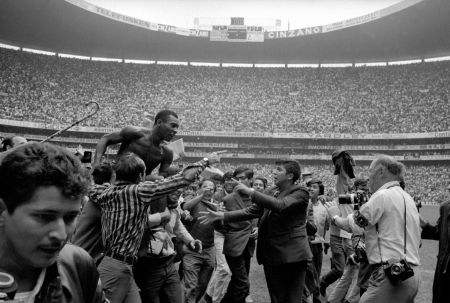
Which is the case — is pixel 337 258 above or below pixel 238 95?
below

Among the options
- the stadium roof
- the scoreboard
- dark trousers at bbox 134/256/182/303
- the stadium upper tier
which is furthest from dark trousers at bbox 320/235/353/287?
the scoreboard

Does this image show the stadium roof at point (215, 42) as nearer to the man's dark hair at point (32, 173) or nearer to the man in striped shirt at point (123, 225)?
the man in striped shirt at point (123, 225)

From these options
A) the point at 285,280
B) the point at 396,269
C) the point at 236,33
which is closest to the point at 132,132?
the point at 285,280

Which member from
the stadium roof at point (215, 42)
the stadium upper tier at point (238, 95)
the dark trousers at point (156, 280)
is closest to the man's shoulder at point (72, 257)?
the dark trousers at point (156, 280)

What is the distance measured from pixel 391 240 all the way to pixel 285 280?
151 cm

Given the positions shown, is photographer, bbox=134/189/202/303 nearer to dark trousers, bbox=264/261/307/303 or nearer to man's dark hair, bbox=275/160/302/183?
dark trousers, bbox=264/261/307/303

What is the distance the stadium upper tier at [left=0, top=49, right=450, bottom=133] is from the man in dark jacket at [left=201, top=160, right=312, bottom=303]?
37.3 metres

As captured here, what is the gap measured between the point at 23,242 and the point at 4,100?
42765mm

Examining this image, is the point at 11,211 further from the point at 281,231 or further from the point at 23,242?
the point at 281,231

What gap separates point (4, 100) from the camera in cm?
3909

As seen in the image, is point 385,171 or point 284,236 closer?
point 385,171

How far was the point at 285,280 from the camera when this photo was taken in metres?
4.91

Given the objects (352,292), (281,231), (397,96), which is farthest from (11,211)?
(397,96)

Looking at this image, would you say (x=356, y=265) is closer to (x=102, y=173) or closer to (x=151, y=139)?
(x=151, y=139)
